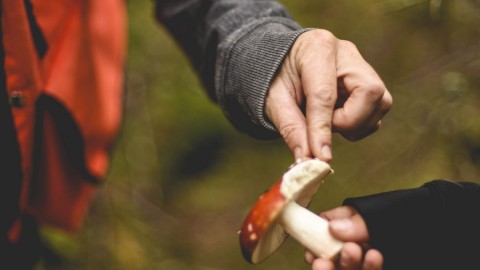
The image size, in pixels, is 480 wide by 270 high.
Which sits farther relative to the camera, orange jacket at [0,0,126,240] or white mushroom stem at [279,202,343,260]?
orange jacket at [0,0,126,240]

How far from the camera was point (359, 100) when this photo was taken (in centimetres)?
67

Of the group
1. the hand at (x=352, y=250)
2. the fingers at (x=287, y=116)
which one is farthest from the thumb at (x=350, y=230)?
the fingers at (x=287, y=116)

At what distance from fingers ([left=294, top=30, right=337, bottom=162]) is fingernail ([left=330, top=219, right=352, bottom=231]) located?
79 millimetres

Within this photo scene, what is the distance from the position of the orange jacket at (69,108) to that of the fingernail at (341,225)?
2.00 ft

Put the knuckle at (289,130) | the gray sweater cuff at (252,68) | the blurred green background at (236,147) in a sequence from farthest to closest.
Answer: the blurred green background at (236,147) → the gray sweater cuff at (252,68) → the knuckle at (289,130)

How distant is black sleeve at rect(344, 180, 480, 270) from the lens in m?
0.60

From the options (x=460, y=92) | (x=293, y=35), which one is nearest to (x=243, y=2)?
(x=293, y=35)

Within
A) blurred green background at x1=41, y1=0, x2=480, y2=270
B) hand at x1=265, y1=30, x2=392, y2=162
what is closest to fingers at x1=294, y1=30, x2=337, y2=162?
hand at x1=265, y1=30, x2=392, y2=162

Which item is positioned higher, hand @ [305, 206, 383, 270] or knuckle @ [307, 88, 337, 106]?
knuckle @ [307, 88, 337, 106]

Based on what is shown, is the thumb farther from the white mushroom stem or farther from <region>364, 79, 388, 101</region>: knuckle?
<region>364, 79, 388, 101</region>: knuckle

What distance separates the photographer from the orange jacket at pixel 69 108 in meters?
0.96

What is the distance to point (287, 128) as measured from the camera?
2.29 ft

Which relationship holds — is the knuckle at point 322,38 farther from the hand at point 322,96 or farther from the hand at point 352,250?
the hand at point 352,250

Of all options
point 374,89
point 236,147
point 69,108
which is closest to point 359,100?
point 374,89
